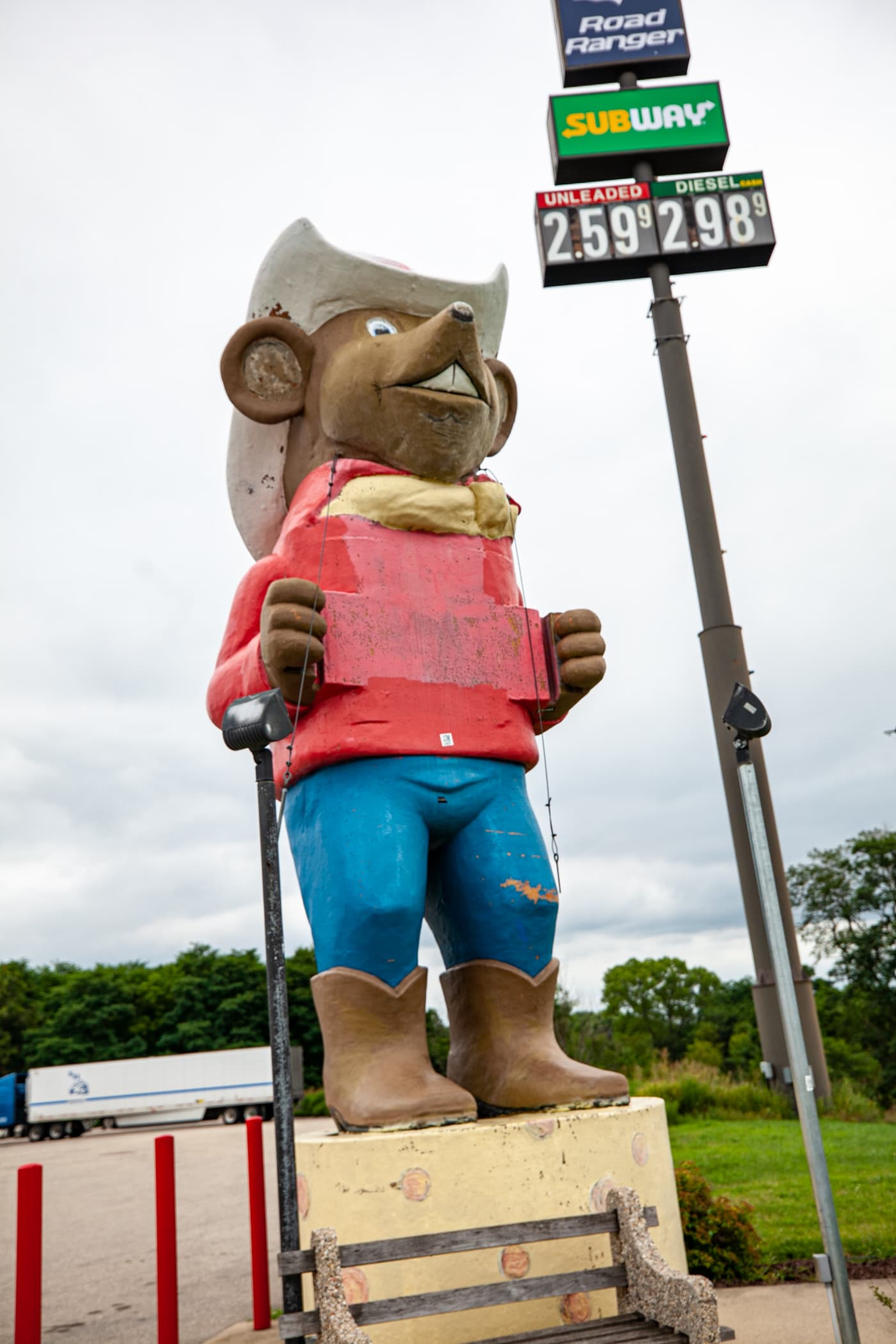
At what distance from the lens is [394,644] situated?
151 inches

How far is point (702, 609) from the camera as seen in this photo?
10.9 m

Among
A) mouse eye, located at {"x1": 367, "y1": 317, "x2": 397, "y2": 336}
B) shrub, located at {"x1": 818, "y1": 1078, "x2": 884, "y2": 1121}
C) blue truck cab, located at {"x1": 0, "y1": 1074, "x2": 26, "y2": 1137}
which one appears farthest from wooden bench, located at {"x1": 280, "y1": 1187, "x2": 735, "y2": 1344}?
blue truck cab, located at {"x1": 0, "y1": 1074, "x2": 26, "y2": 1137}

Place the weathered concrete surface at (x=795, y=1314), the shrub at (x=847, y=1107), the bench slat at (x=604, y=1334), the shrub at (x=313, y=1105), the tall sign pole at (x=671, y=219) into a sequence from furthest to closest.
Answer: the shrub at (x=313, y=1105), the shrub at (x=847, y=1107), the tall sign pole at (x=671, y=219), the weathered concrete surface at (x=795, y=1314), the bench slat at (x=604, y=1334)

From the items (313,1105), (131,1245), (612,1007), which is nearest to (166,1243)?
(131,1245)

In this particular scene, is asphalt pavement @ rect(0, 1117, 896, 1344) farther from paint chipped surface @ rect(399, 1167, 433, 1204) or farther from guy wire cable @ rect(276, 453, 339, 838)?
guy wire cable @ rect(276, 453, 339, 838)

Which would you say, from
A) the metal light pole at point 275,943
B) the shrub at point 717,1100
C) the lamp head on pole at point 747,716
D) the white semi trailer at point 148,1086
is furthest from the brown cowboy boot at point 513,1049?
the white semi trailer at point 148,1086

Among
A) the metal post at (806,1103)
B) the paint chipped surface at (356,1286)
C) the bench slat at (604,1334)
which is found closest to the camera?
the bench slat at (604,1334)

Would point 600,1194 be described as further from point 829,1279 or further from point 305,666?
point 305,666

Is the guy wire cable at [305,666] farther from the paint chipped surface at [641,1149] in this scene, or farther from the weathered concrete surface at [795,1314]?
the weathered concrete surface at [795,1314]

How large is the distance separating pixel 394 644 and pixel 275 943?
51.5 inches

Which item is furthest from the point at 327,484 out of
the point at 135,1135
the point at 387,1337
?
the point at 135,1135

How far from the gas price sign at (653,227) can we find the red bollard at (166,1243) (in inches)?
386

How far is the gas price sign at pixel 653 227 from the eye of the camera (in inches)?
456

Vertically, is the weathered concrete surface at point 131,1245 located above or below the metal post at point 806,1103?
below
